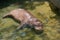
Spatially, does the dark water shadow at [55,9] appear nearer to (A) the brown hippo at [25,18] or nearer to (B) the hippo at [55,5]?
(B) the hippo at [55,5]

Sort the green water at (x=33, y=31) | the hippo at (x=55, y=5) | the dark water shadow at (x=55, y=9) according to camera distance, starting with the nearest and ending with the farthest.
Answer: the green water at (x=33, y=31), the hippo at (x=55, y=5), the dark water shadow at (x=55, y=9)

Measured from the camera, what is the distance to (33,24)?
20.0 feet

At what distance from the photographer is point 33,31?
6125 mm

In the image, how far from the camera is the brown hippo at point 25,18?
6.02 meters

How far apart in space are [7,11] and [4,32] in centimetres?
124

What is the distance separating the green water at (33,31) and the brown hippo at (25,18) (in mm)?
181

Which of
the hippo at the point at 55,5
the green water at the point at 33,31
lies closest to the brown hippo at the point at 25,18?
the green water at the point at 33,31

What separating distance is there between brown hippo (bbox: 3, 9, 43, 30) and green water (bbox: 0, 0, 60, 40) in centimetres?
18

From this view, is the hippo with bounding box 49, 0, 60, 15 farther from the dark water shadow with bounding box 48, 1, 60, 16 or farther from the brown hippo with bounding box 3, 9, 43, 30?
the brown hippo with bounding box 3, 9, 43, 30

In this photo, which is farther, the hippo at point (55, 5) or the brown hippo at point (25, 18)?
the hippo at point (55, 5)

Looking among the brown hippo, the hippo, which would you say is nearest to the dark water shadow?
the hippo

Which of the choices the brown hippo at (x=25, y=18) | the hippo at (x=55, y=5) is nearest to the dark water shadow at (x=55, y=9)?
the hippo at (x=55, y=5)

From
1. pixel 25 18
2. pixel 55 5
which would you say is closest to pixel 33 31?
pixel 25 18

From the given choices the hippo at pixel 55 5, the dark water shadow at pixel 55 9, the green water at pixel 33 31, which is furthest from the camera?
the dark water shadow at pixel 55 9
